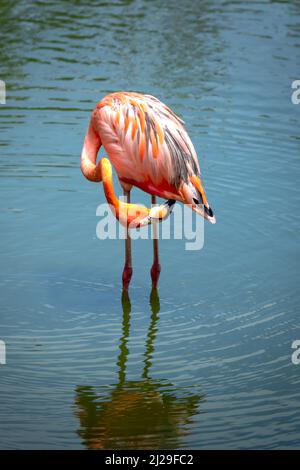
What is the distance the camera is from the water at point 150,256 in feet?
22.6

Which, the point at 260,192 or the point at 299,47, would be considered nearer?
the point at 260,192

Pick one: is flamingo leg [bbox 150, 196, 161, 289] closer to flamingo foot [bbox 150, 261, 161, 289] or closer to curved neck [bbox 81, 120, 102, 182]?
flamingo foot [bbox 150, 261, 161, 289]

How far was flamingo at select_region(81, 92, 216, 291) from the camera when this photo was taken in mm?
8117

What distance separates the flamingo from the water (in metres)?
0.81

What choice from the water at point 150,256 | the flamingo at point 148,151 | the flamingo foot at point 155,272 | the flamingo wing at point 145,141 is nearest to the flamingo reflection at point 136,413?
the water at point 150,256

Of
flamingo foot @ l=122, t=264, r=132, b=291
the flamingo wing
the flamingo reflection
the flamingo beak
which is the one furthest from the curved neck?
the flamingo reflection

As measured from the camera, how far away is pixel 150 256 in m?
9.41

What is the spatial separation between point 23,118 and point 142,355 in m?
5.18

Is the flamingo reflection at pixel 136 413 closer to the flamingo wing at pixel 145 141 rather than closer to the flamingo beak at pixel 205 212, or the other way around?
the flamingo beak at pixel 205 212

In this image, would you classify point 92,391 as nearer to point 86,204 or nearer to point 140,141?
point 140,141

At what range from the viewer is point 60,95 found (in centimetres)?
1279

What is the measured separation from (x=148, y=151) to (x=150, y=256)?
4.84 feet
